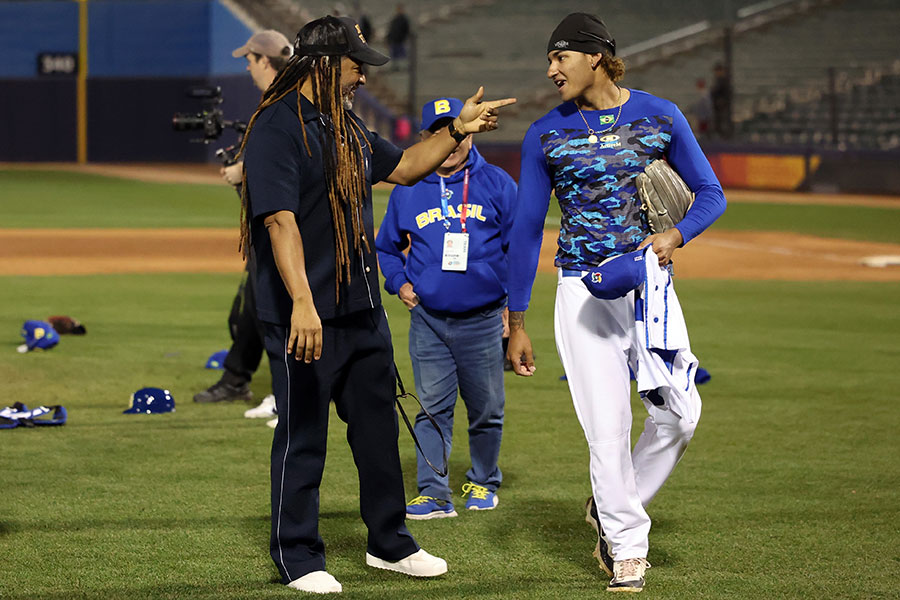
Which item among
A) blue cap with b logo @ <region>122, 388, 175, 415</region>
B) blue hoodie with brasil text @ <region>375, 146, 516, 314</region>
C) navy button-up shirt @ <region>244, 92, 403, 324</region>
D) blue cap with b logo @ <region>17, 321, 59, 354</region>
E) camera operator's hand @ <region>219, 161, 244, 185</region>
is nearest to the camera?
navy button-up shirt @ <region>244, 92, 403, 324</region>

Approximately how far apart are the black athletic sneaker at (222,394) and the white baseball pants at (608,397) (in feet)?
13.6

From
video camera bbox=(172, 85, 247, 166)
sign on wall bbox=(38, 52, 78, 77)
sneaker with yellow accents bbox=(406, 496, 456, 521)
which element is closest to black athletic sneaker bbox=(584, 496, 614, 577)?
sneaker with yellow accents bbox=(406, 496, 456, 521)

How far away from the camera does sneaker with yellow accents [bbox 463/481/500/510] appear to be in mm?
6348

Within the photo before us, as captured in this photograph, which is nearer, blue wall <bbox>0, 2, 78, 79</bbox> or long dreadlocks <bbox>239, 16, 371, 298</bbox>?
long dreadlocks <bbox>239, 16, 371, 298</bbox>

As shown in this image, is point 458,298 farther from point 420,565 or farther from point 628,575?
point 628,575

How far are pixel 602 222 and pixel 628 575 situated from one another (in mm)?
1305

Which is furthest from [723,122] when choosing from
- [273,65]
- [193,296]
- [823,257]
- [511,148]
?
[273,65]

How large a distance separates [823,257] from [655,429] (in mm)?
14149

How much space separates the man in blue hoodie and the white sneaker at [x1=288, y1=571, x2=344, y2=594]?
119cm

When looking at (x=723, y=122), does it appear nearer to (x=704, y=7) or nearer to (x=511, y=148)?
(x=511, y=148)

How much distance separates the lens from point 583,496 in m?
6.63

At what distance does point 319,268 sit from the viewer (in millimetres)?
4930

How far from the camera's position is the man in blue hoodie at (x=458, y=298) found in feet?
20.5

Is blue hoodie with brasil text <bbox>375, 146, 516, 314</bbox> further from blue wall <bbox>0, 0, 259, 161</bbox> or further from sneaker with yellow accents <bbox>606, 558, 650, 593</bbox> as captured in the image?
blue wall <bbox>0, 0, 259, 161</bbox>
